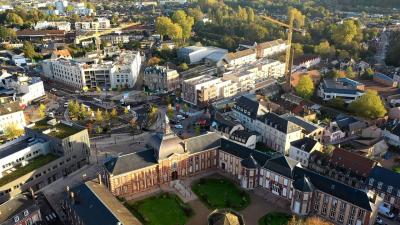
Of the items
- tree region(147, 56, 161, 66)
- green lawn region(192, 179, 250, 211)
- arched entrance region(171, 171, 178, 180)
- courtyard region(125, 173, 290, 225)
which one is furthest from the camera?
tree region(147, 56, 161, 66)

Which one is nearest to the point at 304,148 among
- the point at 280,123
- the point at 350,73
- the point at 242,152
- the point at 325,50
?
the point at 280,123

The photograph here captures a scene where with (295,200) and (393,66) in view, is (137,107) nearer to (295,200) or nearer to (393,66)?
(295,200)

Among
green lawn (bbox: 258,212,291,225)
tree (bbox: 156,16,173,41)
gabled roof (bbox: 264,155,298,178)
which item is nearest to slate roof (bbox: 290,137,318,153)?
gabled roof (bbox: 264,155,298,178)

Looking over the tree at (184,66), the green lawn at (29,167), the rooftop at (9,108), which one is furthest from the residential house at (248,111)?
the rooftop at (9,108)

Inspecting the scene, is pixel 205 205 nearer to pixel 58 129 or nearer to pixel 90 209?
pixel 90 209

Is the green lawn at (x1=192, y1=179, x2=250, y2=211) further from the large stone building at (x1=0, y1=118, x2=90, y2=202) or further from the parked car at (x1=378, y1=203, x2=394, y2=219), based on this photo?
the large stone building at (x1=0, y1=118, x2=90, y2=202)

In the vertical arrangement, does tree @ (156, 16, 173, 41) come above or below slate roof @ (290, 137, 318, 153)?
above
